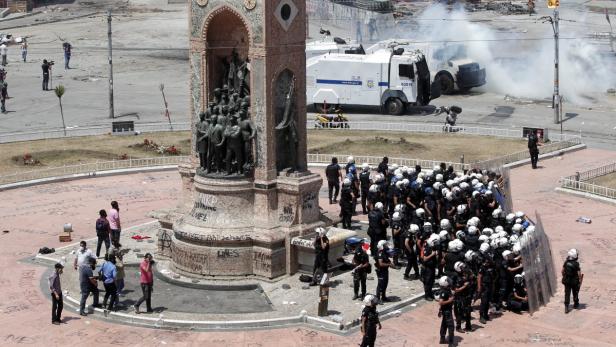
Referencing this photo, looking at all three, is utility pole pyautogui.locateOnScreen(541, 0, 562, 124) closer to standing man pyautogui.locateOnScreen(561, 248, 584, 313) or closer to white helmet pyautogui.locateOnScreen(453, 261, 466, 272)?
standing man pyautogui.locateOnScreen(561, 248, 584, 313)

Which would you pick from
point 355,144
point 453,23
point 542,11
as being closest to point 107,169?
point 355,144

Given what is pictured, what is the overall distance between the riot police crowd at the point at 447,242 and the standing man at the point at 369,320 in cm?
2

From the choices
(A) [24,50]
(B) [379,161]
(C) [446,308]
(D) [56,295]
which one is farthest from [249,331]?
(A) [24,50]

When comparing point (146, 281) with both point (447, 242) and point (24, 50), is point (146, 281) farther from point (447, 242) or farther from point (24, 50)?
point (24, 50)

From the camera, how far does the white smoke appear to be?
196 ft

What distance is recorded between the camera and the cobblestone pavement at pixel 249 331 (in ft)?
77.4

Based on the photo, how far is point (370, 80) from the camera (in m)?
53.0

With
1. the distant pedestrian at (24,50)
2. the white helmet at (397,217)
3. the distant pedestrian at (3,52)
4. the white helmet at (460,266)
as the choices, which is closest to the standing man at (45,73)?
the distant pedestrian at (3,52)

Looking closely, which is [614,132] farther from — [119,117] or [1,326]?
[1,326]

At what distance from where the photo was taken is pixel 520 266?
25.0 m

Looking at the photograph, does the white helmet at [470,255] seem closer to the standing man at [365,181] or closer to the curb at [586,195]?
the standing man at [365,181]

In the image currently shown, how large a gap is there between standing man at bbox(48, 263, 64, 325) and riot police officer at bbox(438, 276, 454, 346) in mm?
7928

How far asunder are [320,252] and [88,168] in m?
15.8

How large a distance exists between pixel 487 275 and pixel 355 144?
66.5 feet
